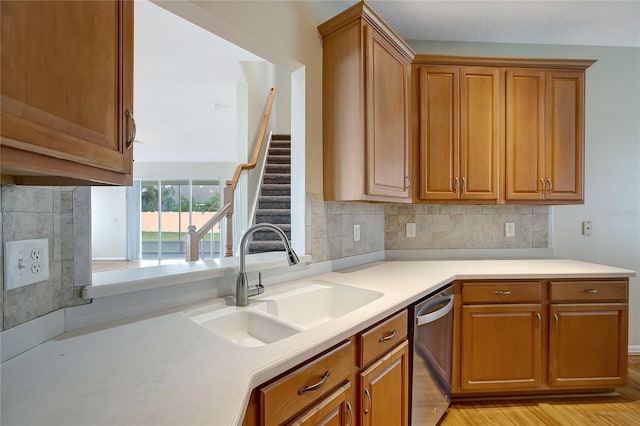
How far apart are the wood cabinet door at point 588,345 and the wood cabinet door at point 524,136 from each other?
2.78ft

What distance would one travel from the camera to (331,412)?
1038 millimetres

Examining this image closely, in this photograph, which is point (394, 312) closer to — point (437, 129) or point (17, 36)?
point (17, 36)

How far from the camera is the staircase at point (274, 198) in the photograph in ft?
11.7

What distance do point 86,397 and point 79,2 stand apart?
2.53 ft

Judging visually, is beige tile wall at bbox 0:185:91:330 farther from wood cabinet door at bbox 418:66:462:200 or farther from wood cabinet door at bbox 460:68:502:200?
wood cabinet door at bbox 460:68:502:200

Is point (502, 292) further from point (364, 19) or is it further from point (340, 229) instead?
point (364, 19)

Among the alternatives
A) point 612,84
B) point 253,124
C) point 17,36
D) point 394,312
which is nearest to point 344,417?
A: point 394,312

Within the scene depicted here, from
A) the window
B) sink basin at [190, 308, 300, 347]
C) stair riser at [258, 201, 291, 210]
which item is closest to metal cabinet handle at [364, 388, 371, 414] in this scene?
sink basin at [190, 308, 300, 347]

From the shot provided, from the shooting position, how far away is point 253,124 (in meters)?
4.57

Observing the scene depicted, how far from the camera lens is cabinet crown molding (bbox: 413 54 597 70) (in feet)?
7.79

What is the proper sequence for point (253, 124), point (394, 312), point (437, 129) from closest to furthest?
point (394, 312) < point (437, 129) < point (253, 124)

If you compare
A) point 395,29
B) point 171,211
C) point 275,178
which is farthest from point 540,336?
point 171,211

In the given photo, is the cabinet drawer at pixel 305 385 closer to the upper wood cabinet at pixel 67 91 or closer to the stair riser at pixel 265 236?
the upper wood cabinet at pixel 67 91

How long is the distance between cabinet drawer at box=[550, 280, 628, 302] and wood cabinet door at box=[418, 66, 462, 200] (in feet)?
2.89
